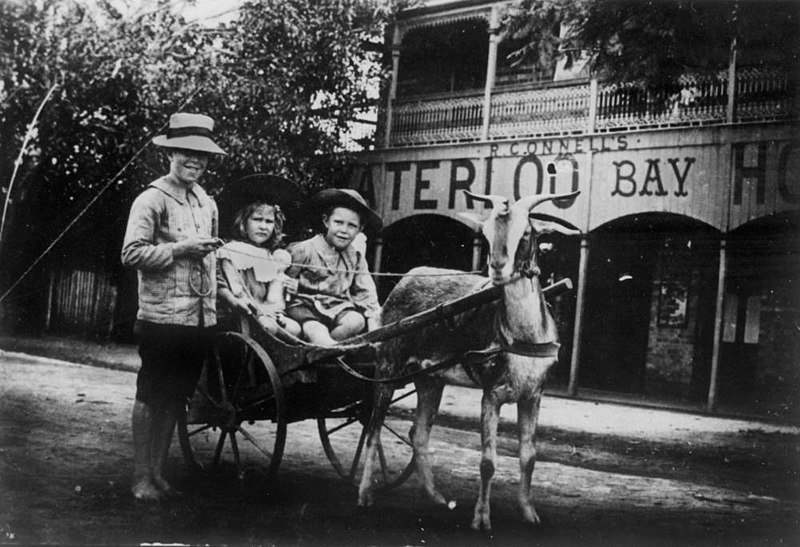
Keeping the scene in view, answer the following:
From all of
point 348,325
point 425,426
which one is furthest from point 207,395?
point 425,426

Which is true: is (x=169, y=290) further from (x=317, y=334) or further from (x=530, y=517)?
(x=530, y=517)

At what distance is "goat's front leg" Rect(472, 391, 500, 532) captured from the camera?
3.69 meters

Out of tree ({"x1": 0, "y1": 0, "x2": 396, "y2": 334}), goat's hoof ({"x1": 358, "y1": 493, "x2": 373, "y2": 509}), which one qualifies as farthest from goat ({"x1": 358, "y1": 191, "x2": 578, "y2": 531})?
tree ({"x1": 0, "y1": 0, "x2": 396, "y2": 334})

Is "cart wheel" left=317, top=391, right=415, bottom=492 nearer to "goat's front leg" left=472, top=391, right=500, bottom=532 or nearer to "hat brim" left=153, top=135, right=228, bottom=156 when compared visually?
"goat's front leg" left=472, top=391, right=500, bottom=532

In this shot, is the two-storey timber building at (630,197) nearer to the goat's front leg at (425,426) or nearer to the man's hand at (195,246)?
the goat's front leg at (425,426)

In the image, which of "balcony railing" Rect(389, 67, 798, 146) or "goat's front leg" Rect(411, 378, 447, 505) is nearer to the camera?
"goat's front leg" Rect(411, 378, 447, 505)

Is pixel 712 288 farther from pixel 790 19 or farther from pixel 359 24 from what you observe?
pixel 790 19

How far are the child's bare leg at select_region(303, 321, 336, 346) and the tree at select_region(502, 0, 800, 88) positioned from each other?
301cm

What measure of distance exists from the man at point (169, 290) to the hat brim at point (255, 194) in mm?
445

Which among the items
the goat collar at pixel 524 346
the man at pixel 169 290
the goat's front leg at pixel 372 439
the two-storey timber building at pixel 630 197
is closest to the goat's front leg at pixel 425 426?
the goat's front leg at pixel 372 439

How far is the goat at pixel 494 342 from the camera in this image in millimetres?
3566

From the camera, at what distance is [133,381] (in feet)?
34.2

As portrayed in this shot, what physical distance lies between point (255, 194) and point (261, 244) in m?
0.33

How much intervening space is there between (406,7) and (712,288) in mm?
7097
